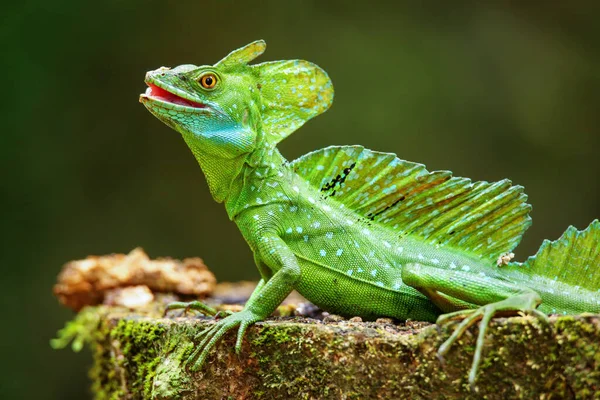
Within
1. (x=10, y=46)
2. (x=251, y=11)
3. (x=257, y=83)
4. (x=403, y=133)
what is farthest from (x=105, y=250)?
(x=257, y=83)

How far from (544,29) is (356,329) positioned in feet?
23.7

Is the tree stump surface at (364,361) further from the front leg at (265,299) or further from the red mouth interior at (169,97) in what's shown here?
the red mouth interior at (169,97)

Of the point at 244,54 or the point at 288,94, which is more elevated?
the point at 244,54

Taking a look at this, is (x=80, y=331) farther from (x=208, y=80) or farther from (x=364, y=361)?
(x=364, y=361)

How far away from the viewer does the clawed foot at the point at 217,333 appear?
2850mm

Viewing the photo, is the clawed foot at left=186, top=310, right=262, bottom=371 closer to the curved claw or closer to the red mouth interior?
the curved claw

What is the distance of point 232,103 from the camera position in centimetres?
334

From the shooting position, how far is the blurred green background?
789 cm

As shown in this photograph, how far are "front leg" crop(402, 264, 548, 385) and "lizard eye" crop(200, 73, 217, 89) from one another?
1.43m

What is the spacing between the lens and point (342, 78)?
853 centimetres

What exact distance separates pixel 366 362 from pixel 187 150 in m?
Result: 6.29

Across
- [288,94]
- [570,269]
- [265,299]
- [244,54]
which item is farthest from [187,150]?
[570,269]

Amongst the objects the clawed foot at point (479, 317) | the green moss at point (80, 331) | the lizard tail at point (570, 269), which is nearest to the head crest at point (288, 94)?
the lizard tail at point (570, 269)

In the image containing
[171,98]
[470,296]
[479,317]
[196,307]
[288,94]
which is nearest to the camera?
[479,317]
